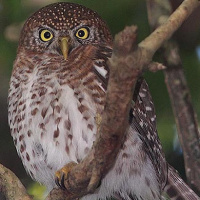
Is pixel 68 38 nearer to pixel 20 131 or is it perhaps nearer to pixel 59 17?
pixel 59 17

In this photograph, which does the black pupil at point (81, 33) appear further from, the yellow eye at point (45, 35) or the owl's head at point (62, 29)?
the yellow eye at point (45, 35)

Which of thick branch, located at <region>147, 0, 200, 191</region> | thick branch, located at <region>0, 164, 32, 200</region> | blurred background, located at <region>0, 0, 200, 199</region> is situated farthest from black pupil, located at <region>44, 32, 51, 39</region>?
thick branch, located at <region>0, 164, 32, 200</region>

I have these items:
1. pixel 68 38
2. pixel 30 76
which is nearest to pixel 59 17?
pixel 68 38

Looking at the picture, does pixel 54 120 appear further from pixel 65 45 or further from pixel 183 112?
pixel 183 112

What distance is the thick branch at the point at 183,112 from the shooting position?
4.27 meters

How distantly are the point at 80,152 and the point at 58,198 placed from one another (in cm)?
62

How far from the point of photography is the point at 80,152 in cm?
400

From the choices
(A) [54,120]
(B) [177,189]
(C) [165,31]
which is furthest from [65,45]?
(C) [165,31]

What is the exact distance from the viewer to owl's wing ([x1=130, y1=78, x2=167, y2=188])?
4180mm

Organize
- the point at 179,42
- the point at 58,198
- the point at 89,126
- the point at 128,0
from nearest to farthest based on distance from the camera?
the point at 58,198 < the point at 89,126 < the point at 128,0 < the point at 179,42

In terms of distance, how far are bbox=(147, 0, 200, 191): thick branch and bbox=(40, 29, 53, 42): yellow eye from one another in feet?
2.33

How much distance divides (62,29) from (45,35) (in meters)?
0.17

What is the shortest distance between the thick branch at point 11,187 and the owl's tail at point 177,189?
1.09m

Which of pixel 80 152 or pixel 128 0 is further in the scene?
pixel 128 0
